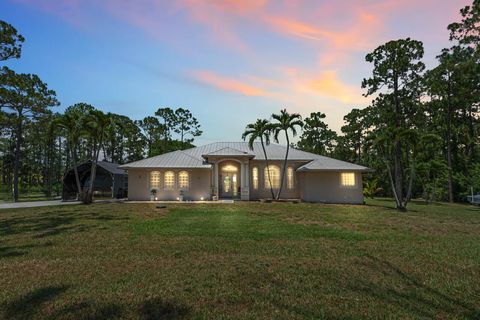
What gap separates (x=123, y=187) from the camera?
29.6 m

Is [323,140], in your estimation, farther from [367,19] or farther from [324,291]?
[324,291]

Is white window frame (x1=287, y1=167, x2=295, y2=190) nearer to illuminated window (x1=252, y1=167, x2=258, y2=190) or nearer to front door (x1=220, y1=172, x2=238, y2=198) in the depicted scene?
illuminated window (x1=252, y1=167, x2=258, y2=190)

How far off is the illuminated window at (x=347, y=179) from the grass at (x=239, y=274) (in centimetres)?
1307

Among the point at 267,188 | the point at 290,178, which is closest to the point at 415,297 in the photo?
the point at 267,188

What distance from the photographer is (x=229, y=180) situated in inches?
950

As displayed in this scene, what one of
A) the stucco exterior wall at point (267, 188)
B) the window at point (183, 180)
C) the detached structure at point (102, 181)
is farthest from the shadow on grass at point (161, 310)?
the detached structure at point (102, 181)

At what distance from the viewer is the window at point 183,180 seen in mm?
22766

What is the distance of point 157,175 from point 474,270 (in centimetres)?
2139

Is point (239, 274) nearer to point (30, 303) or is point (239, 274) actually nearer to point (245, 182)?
point (30, 303)

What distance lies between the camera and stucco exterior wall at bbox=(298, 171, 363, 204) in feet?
72.8

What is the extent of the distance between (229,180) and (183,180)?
4.21 meters

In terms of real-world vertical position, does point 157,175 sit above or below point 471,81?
below

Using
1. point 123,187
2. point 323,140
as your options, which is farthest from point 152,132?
point 323,140

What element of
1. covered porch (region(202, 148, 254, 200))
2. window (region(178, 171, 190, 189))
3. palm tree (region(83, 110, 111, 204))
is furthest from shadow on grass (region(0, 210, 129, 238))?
covered porch (region(202, 148, 254, 200))
